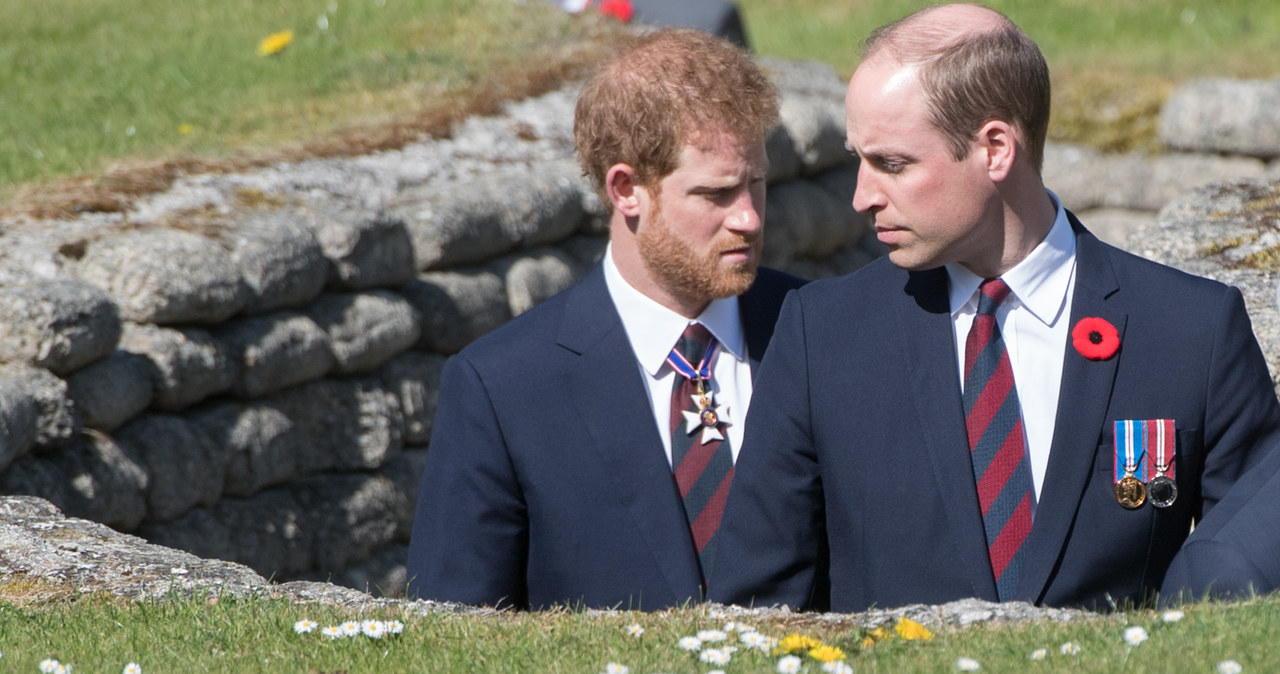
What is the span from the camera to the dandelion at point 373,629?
8.55 feet

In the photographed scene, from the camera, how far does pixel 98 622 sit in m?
2.84

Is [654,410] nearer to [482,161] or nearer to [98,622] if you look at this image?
[98,622]

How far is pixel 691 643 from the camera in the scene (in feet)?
8.09

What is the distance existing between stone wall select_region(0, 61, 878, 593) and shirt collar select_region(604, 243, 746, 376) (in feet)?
5.84

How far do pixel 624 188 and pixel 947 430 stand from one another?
4.12ft

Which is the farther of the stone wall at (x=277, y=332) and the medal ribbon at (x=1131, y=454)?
the stone wall at (x=277, y=332)

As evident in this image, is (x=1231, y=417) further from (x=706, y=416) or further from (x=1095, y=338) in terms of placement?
(x=706, y=416)

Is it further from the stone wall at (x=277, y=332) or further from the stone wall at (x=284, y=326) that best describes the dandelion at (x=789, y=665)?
the stone wall at (x=277, y=332)

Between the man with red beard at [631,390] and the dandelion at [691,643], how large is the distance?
78 centimetres

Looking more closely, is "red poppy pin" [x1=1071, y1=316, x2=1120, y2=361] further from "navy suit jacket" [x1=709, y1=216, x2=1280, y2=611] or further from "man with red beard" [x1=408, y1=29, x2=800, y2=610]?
"man with red beard" [x1=408, y1=29, x2=800, y2=610]

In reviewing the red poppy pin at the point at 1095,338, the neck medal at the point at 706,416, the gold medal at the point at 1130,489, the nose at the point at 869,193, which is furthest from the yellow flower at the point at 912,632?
the neck medal at the point at 706,416

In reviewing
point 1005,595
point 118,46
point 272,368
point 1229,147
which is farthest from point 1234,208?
point 118,46

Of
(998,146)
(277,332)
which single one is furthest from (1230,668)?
(277,332)

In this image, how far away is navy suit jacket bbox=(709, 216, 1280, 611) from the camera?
105 inches
